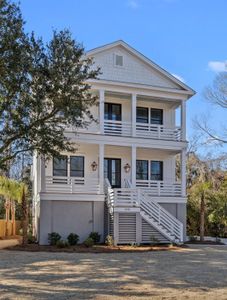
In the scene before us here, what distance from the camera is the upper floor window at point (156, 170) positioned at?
26562 millimetres

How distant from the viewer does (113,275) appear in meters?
12.2

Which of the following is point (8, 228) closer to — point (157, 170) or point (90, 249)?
point (157, 170)

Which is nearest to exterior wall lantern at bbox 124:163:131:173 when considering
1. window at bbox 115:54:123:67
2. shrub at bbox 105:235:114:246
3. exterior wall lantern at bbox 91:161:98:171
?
exterior wall lantern at bbox 91:161:98:171

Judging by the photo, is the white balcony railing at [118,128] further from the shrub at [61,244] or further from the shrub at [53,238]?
the shrub at [61,244]

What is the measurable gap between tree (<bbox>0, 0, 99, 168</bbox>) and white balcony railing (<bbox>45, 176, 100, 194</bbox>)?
7206mm

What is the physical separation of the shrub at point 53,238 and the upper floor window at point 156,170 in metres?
7.31

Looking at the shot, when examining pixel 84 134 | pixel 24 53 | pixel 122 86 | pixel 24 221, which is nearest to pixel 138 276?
pixel 24 53

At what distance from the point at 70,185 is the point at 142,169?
5.25m

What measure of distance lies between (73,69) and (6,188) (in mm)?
11403

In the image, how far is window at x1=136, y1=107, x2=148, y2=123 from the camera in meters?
26.2

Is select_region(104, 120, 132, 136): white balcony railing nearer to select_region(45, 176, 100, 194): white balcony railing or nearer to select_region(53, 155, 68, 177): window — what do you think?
select_region(45, 176, 100, 194): white balcony railing

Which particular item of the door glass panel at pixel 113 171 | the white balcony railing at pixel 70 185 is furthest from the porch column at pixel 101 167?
the door glass panel at pixel 113 171

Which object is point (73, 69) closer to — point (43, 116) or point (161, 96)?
point (43, 116)

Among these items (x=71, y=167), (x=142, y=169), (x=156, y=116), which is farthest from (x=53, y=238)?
(x=156, y=116)
